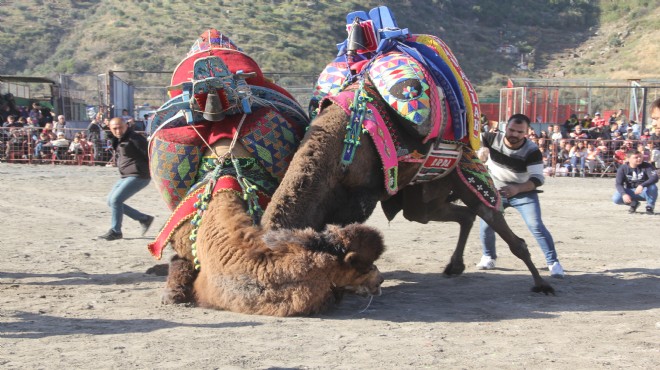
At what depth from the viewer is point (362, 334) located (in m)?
5.21

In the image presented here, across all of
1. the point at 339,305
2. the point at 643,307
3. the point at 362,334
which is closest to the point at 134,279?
the point at 339,305

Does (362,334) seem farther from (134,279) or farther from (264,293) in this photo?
(134,279)

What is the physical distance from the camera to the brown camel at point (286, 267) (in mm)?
5223

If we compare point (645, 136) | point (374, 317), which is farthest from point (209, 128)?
point (645, 136)

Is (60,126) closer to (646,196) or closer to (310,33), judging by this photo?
(646,196)

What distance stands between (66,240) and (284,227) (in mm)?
5471

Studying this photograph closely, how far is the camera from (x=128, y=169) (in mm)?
10797

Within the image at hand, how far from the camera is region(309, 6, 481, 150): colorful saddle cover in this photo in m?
6.68

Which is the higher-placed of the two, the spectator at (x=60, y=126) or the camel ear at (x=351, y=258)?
the camel ear at (x=351, y=258)

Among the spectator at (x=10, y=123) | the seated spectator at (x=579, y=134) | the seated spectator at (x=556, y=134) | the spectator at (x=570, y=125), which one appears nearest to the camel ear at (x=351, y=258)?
the seated spectator at (x=556, y=134)

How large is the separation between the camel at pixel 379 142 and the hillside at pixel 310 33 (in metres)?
33.3

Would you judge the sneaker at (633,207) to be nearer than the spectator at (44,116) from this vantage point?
Yes

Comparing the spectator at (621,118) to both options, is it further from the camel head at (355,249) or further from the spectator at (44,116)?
the camel head at (355,249)

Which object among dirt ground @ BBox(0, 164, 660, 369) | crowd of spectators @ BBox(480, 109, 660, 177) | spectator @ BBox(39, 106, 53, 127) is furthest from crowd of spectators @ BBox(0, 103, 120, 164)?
dirt ground @ BBox(0, 164, 660, 369)
